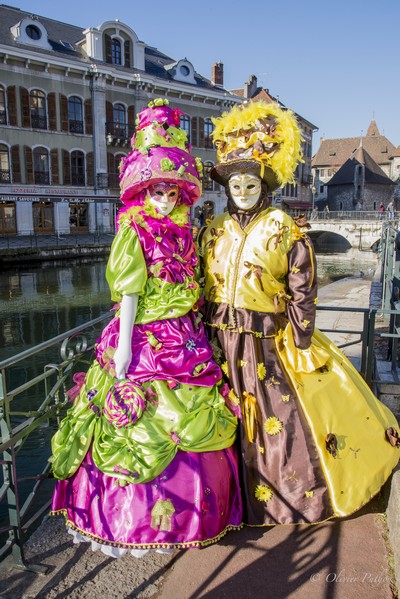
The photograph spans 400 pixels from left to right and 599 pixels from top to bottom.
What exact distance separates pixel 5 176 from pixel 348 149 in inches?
2067

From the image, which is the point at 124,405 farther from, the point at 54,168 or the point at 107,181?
the point at 107,181

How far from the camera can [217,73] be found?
118 feet

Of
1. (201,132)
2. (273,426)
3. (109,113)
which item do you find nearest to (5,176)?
(109,113)

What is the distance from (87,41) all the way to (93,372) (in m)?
30.6

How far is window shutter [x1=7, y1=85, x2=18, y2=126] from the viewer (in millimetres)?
25266

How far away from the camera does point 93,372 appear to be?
2850 millimetres

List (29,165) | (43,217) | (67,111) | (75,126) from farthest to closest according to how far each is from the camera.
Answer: (75,126), (67,111), (43,217), (29,165)

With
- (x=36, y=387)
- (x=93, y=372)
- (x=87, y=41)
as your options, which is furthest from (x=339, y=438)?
(x=87, y=41)

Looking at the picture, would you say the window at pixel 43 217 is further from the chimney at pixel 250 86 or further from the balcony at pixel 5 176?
the chimney at pixel 250 86

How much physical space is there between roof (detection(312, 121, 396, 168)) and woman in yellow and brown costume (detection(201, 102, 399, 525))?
2611 inches

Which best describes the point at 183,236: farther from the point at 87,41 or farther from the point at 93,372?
the point at 87,41

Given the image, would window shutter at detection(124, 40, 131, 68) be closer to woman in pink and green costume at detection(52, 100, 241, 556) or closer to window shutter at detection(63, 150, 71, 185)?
window shutter at detection(63, 150, 71, 185)

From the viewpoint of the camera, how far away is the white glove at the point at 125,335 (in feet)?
8.64

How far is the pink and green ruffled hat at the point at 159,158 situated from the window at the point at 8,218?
24.9 meters
